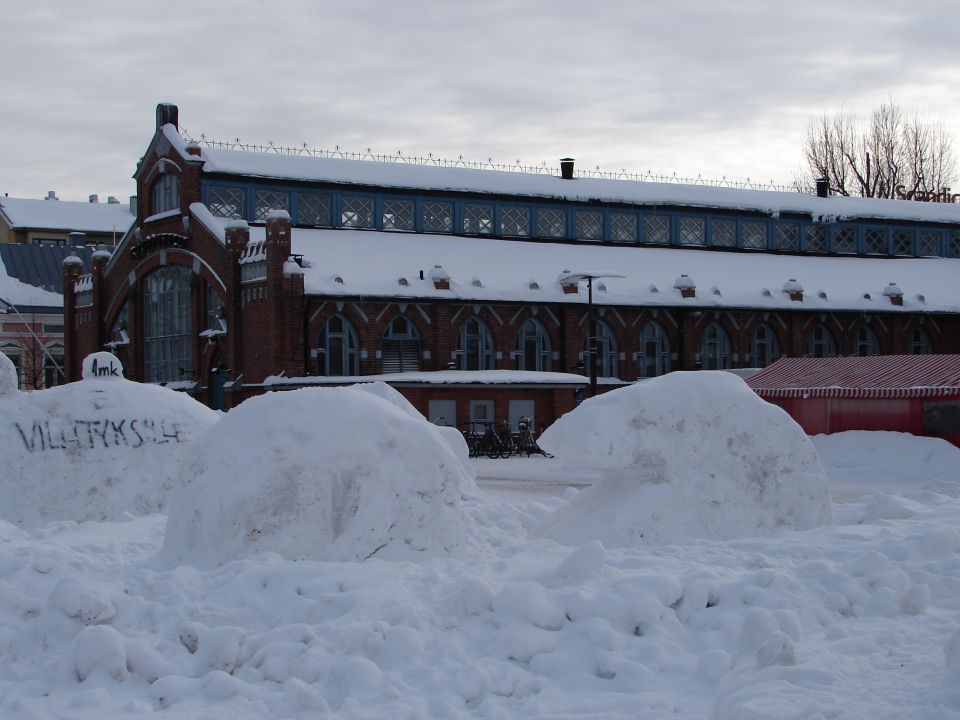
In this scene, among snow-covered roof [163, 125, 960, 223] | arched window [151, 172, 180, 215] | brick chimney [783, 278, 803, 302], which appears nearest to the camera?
arched window [151, 172, 180, 215]

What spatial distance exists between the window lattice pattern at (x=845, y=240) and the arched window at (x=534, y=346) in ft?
60.4

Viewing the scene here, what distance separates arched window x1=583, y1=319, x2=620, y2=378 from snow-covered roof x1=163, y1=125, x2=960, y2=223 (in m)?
7.21

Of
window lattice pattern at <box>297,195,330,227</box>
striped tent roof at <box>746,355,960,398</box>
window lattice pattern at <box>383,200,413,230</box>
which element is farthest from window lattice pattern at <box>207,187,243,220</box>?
striped tent roof at <box>746,355,960,398</box>

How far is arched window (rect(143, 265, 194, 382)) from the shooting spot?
48344 mm

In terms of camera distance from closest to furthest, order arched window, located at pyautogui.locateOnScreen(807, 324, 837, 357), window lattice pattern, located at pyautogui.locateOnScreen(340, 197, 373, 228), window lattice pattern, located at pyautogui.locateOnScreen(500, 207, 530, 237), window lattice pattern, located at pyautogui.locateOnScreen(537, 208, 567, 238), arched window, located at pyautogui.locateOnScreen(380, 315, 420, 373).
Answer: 1. arched window, located at pyautogui.locateOnScreen(380, 315, 420, 373)
2. window lattice pattern, located at pyautogui.locateOnScreen(340, 197, 373, 228)
3. arched window, located at pyautogui.locateOnScreen(807, 324, 837, 357)
4. window lattice pattern, located at pyautogui.locateOnScreen(500, 207, 530, 237)
5. window lattice pattern, located at pyautogui.locateOnScreen(537, 208, 567, 238)

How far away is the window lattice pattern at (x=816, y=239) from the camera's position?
5872 cm

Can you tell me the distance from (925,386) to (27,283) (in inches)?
2042

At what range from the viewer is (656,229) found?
55562 mm

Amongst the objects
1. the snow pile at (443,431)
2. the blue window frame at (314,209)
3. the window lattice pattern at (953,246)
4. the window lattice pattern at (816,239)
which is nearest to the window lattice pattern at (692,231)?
the window lattice pattern at (816,239)

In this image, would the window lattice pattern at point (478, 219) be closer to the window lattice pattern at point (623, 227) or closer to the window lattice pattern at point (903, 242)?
the window lattice pattern at point (623, 227)

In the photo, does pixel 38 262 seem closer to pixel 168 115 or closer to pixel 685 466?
pixel 168 115

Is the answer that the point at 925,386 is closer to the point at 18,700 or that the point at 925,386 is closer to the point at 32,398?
the point at 32,398

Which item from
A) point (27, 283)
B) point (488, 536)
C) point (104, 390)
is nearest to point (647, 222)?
point (27, 283)

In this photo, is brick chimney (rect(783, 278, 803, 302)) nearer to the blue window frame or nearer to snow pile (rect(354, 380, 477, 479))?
the blue window frame
